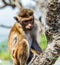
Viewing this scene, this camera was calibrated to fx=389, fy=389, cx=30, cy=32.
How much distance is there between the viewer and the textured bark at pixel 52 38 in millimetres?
3177

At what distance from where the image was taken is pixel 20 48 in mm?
3322

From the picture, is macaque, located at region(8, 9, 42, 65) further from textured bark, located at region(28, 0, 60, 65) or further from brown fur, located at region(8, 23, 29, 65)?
textured bark, located at region(28, 0, 60, 65)

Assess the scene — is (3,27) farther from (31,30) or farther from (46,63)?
(46,63)

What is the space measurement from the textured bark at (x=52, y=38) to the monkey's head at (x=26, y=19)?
0.14m

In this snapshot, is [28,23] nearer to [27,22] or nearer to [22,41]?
[27,22]

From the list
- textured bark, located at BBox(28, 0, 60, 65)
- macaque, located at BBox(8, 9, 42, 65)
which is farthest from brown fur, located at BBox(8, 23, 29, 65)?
textured bark, located at BBox(28, 0, 60, 65)

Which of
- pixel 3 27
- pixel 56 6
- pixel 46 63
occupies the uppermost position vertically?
pixel 56 6

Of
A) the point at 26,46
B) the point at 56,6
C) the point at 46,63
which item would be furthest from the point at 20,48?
the point at 56,6

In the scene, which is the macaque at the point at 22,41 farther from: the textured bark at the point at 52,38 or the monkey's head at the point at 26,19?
the textured bark at the point at 52,38

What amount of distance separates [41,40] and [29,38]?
0.11 m

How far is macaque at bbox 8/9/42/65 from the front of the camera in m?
3.28

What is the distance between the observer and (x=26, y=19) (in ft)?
10.7

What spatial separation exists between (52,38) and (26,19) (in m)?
0.27

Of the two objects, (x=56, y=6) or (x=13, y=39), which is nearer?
(x=56, y=6)
